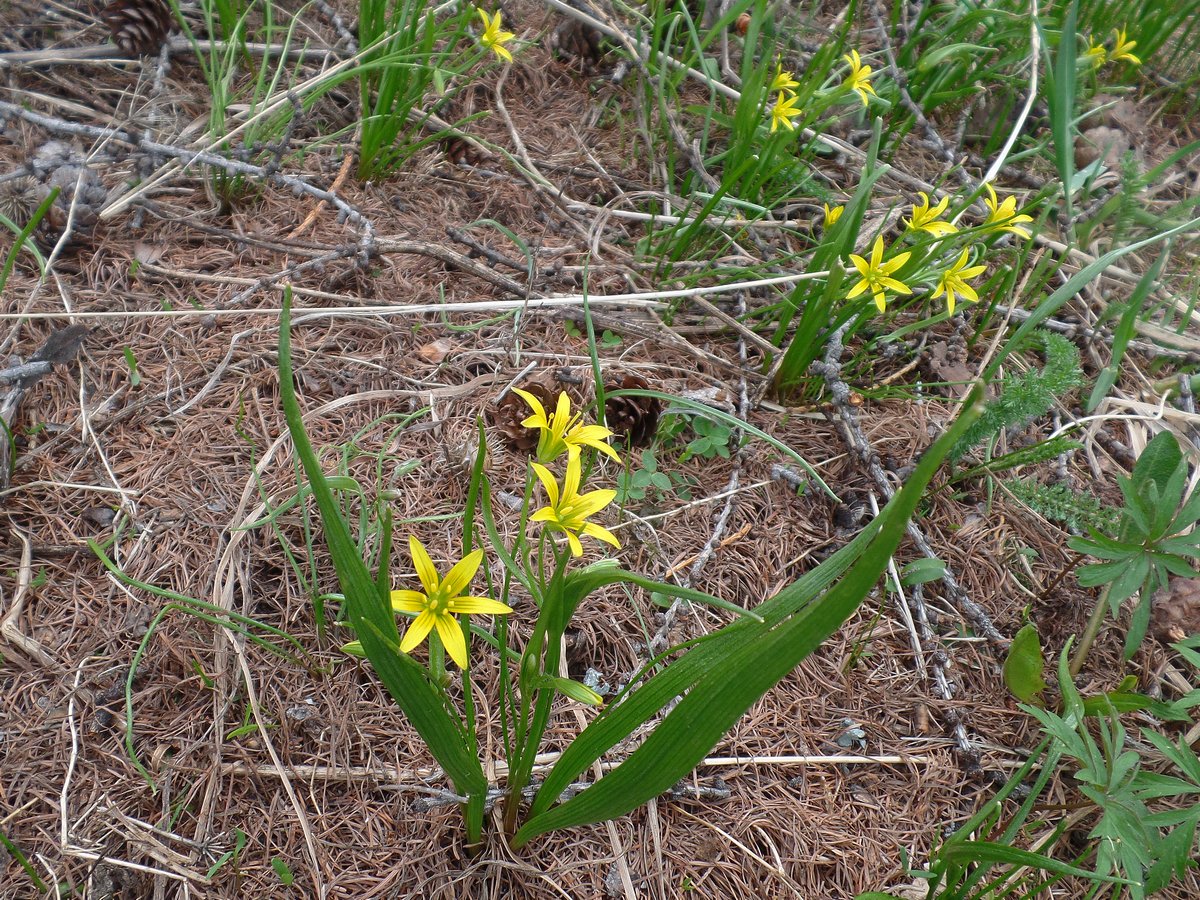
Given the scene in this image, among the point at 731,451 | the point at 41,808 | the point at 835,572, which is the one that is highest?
the point at 835,572

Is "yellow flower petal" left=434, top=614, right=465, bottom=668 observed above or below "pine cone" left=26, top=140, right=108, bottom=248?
above

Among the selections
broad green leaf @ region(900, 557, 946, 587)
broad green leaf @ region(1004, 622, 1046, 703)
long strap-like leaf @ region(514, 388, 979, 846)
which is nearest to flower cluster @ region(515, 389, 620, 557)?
long strap-like leaf @ region(514, 388, 979, 846)

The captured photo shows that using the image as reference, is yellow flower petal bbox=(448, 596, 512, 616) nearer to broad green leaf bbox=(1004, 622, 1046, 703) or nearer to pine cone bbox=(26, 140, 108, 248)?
broad green leaf bbox=(1004, 622, 1046, 703)

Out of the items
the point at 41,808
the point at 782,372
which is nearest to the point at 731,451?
the point at 782,372

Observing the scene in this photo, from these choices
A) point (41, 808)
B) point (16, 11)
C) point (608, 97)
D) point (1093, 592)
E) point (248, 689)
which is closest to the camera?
point (41, 808)

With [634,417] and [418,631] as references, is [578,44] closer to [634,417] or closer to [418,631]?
[634,417]

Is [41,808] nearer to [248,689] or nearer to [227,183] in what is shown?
[248,689]
